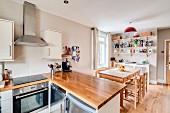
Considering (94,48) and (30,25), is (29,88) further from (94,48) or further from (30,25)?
(94,48)

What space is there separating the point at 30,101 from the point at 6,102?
0.39m

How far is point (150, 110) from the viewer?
97.0 inches

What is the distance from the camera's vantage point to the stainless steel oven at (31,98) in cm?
171

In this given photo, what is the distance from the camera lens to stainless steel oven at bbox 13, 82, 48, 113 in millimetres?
1714

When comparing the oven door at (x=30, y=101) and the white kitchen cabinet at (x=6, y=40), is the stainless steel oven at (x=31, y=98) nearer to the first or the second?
the oven door at (x=30, y=101)

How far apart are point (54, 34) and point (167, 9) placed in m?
2.90

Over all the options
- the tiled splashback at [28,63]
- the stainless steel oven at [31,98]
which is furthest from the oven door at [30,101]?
the tiled splashback at [28,63]

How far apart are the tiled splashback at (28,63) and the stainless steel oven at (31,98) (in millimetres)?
586

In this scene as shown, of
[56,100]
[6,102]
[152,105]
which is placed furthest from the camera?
[152,105]

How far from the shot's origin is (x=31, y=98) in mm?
1894

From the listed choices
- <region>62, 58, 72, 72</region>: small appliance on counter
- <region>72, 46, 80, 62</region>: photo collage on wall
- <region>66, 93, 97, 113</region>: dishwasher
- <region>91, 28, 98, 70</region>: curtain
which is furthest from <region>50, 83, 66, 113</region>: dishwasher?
<region>91, 28, 98, 70</region>: curtain

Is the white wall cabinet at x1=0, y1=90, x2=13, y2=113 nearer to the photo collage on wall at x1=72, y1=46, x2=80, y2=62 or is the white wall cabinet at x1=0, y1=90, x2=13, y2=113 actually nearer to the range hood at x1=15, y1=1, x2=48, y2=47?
the range hood at x1=15, y1=1, x2=48, y2=47

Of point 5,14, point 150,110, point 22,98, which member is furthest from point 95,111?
point 5,14

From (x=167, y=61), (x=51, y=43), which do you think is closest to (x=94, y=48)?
(x=51, y=43)
